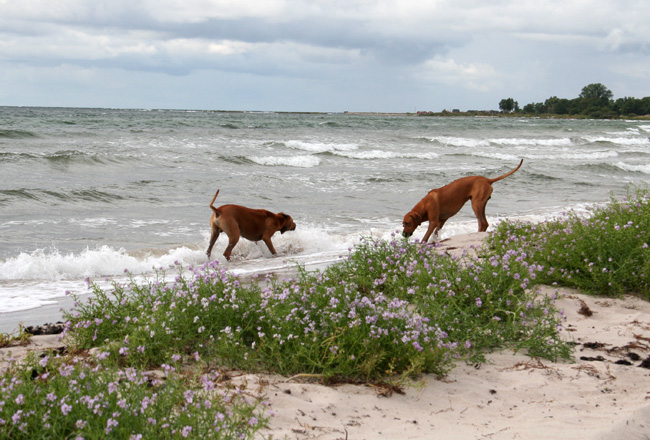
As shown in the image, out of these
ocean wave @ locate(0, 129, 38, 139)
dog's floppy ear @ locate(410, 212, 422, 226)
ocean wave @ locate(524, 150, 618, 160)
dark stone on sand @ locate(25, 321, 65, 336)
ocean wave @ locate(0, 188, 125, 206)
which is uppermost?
ocean wave @ locate(0, 129, 38, 139)

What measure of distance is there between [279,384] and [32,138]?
27.2m

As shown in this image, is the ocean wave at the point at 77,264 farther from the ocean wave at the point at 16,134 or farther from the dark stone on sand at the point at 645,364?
the ocean wave at the point at 16,134

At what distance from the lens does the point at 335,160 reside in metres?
25.3

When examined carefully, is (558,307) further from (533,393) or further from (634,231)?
(533,393)

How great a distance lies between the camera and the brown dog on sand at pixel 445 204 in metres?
8.52

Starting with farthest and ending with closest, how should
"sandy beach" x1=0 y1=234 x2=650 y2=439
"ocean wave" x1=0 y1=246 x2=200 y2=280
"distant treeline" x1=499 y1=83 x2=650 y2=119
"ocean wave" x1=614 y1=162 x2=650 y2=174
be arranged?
"distant treeline" x1=499 y1=83 x2=650 y2=119, "ocean wave" x1=614 y1=162 x2=650 y2=174, "ocean wave" x1=0 y1=246 x2=200 y2=280, "sandy beach" x1=0 y1=234 x2=650 y2=439

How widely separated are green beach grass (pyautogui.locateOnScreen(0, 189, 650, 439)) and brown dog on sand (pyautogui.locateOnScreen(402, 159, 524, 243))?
2.83 m

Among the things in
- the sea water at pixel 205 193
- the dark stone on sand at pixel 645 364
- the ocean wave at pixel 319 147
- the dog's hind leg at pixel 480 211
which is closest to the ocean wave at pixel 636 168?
the sea water at pixel 205 193

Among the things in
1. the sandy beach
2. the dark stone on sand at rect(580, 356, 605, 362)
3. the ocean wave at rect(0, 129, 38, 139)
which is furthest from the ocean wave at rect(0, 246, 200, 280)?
the ocean wave at rect(0, 129, 38, 139)

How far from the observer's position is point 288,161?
76.6 feet

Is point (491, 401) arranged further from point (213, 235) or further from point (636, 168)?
point (636, 168)

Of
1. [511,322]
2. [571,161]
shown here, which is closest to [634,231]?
[511,322]

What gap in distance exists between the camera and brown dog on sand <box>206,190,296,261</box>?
26.7ft

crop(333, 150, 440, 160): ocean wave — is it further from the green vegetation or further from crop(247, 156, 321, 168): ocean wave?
the green vegetation
